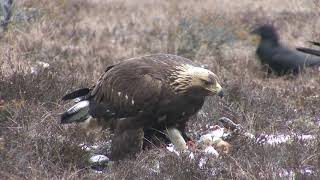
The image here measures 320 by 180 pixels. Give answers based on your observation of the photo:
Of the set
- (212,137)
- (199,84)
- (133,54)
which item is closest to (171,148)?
(212,137)

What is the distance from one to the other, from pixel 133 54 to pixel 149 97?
6.82m

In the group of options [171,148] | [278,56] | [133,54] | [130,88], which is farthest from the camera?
[133,54]

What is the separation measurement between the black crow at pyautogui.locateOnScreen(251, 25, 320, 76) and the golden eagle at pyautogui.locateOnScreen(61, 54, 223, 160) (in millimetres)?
5092

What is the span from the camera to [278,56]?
472 inches

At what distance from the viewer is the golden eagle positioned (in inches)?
233

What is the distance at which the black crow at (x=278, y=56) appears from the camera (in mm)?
11195

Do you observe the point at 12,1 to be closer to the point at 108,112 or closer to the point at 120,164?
the point at 108,112

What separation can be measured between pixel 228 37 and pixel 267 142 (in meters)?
7.70

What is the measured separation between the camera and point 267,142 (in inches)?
252

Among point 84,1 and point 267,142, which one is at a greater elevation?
point 267,142

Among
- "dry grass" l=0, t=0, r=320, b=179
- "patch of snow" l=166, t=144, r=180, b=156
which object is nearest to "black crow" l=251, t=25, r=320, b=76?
"dry grass" l=0, t=0, r=320, b=179

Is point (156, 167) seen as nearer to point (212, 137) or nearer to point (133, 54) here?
point (212, 137)

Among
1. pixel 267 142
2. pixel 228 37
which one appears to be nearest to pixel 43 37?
pixel 228 37

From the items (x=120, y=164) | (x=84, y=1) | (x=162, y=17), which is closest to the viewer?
(x=120, y=164)
